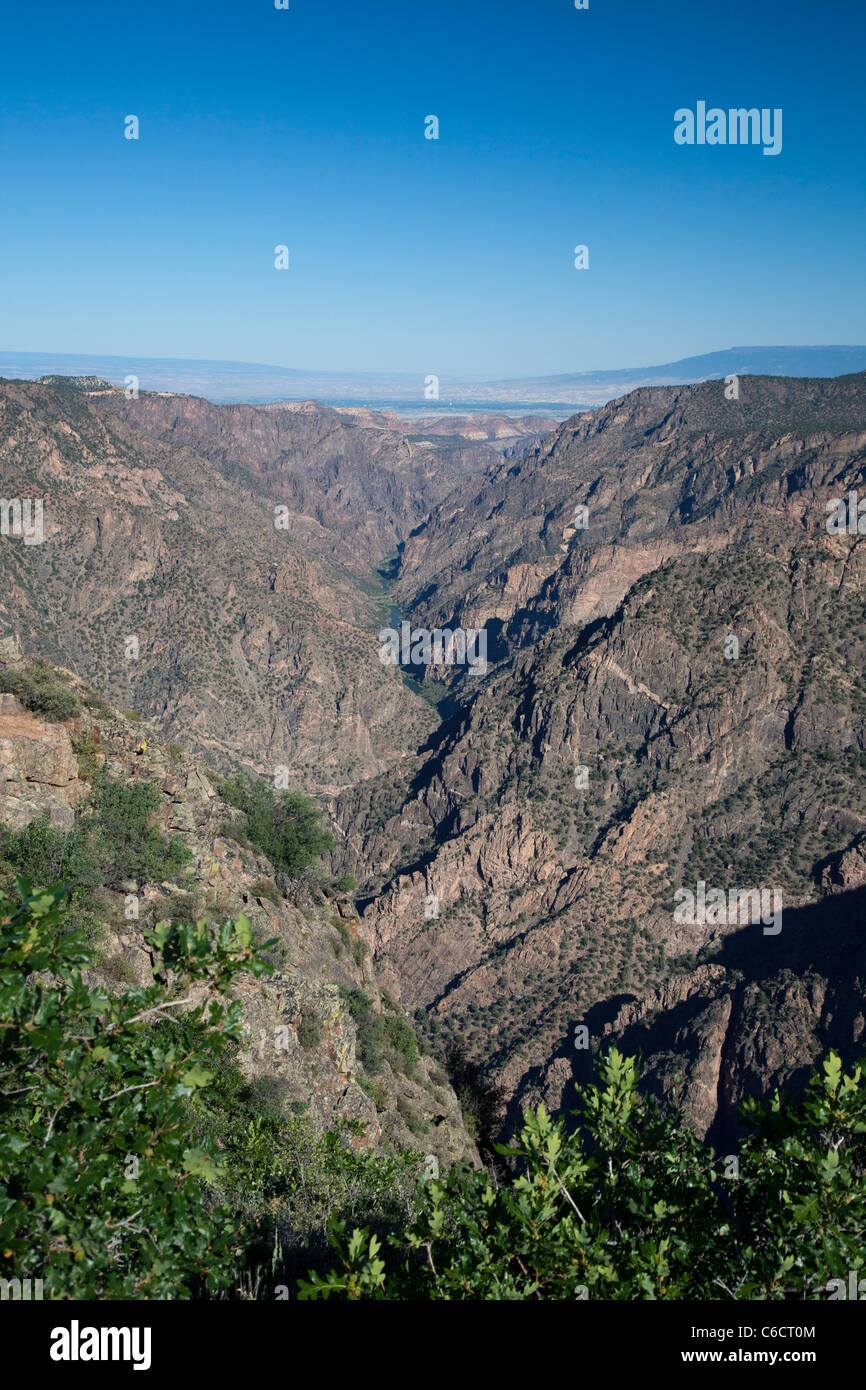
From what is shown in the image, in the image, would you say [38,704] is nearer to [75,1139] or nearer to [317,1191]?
[317,1191]

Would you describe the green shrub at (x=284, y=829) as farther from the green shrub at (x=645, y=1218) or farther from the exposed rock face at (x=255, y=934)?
the green shrub at (x=645, y=1218)

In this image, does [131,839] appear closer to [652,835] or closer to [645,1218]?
[645,1218]

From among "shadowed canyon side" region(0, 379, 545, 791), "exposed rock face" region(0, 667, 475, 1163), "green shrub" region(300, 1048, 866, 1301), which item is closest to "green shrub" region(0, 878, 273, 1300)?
"green shrub" region(300, 1048, 866, 1301)

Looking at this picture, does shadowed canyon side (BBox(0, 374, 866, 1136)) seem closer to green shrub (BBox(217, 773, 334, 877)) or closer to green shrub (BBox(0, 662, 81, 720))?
green shrub (BBox(217, 773, 334, 877))

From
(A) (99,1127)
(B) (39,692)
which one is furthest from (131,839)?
(A) (99,1127)

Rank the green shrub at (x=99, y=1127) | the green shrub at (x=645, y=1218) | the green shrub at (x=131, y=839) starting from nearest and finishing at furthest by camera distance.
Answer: the green shrub at (x=99, y=1127)
the green shrub at (x=645, y=1218)
the green shrub at (x=131, y=839)

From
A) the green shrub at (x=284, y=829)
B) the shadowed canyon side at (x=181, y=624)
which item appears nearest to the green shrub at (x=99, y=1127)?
the green shrub at (x=284, y=829)
